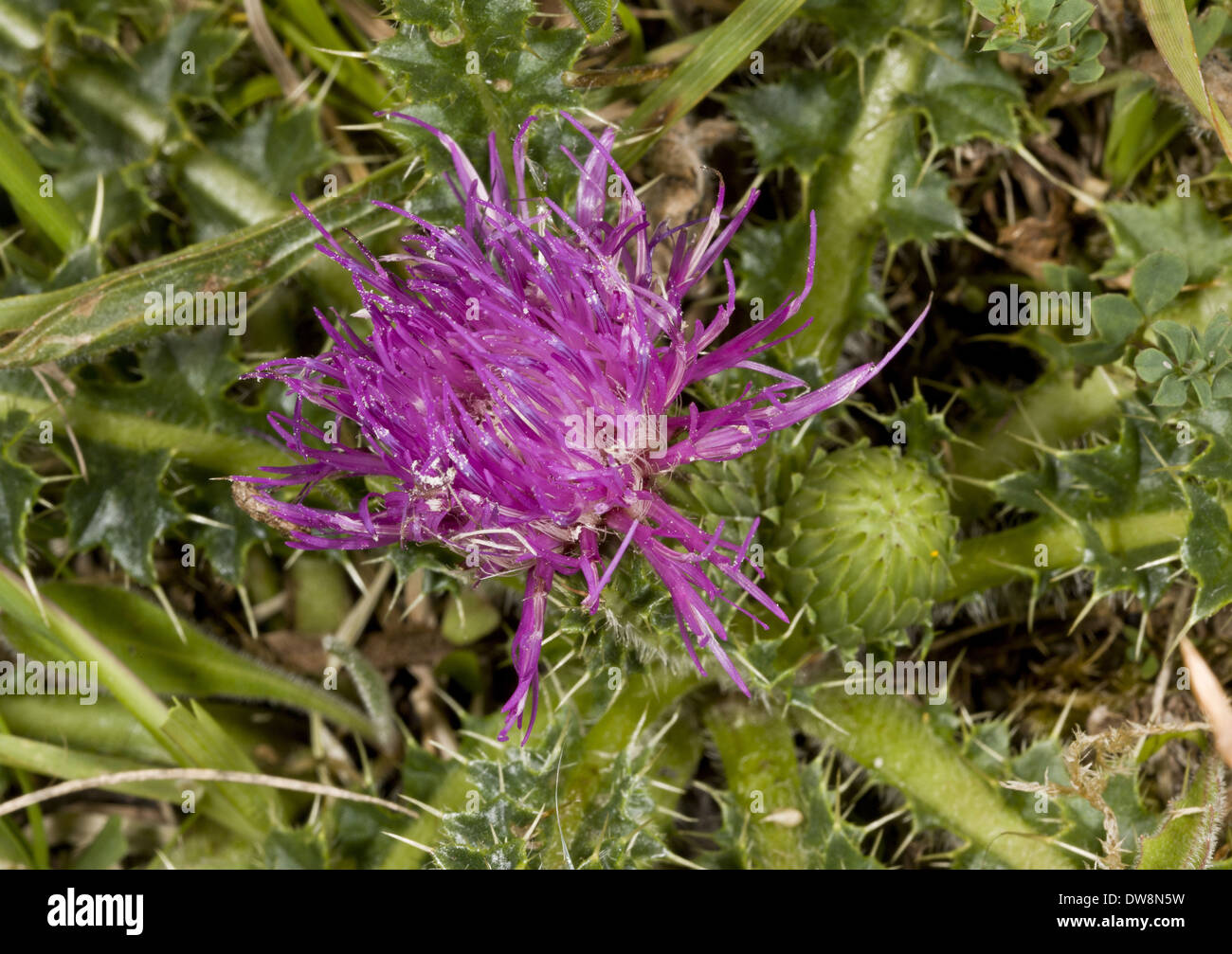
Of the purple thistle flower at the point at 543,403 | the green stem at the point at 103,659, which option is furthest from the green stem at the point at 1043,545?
the green stem at the point at 103,659

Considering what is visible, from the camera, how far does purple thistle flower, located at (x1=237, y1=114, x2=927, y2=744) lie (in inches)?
108

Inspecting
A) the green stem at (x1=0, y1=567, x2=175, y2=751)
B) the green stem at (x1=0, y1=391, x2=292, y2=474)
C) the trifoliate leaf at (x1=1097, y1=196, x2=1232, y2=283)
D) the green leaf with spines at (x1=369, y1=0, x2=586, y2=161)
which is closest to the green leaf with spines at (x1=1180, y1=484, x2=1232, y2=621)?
the trifoliate leaf at (x1=1097, y1=196, x2=1232, y2=283)

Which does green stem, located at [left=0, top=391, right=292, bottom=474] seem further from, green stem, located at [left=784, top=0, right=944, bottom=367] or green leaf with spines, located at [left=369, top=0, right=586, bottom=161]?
green stem, located at [left=784, top=0, right=944, bottom=367]

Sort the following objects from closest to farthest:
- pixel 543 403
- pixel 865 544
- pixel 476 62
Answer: pixel 543 403, pixel 865 544, pixel 476 62

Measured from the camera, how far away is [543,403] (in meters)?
2.77

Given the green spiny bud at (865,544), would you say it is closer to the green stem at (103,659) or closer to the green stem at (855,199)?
the green stem at (855,199)

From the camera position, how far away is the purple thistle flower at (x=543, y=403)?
275cm

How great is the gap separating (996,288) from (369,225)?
234 centimetres

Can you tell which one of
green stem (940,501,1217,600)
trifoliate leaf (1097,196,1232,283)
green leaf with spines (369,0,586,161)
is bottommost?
green stem (940,501,1217,600)

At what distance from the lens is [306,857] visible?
366cm

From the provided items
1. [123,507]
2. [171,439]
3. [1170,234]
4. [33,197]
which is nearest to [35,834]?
[123,507]

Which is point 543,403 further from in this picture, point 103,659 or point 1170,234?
point 1170,234

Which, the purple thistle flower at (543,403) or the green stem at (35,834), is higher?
the purple thistle flower at (543,403)
